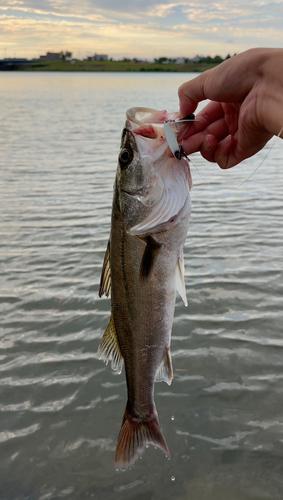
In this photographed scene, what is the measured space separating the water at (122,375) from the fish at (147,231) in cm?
168

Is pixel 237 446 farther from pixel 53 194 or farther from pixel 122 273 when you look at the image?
pixel 53 194

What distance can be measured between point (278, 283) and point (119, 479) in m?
4.04

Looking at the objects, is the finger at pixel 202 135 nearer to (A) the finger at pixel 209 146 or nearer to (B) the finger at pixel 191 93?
(A) the finger at pixel 209 146

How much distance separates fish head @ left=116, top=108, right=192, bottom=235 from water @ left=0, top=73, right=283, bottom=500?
2460 millimetres

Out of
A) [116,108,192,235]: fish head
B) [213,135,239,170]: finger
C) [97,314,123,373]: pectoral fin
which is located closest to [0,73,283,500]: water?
[97,314,123,373]: pectoral fin

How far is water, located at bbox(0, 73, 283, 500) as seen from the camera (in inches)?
149

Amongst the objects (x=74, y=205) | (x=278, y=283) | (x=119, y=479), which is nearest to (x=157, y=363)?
(x=119, y=479)

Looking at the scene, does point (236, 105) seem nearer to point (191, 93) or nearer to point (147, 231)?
point (191, 93)

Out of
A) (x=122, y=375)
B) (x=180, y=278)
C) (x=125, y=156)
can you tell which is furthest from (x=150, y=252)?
(x=122, y=375)

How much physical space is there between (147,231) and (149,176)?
35 cm

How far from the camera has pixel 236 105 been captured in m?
3.20

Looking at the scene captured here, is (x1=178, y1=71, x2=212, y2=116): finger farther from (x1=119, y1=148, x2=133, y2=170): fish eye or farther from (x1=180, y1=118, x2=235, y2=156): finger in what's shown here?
(x1=119, y1=148, x2=133, y2=170): fish eye

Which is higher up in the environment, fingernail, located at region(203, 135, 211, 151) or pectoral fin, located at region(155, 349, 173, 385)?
fingernail, located at region(203, 135, 211, 151)

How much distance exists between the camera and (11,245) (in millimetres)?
8453
